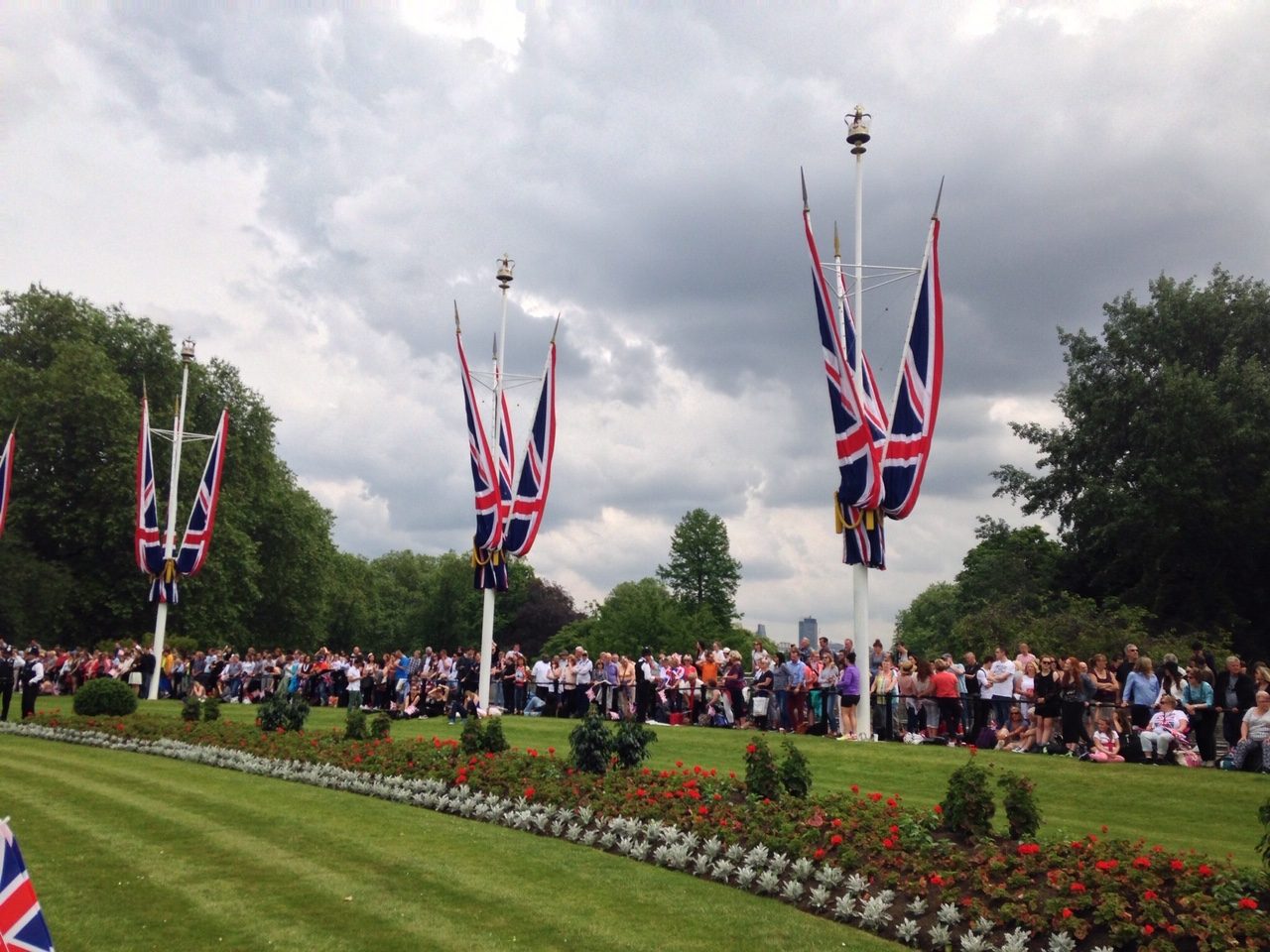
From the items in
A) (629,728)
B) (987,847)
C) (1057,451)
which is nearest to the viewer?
(987,847)

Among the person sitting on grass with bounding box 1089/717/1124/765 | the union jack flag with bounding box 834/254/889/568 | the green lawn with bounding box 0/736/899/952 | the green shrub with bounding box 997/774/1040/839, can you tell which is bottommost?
the green lawn with bounding box 0/736/899/952

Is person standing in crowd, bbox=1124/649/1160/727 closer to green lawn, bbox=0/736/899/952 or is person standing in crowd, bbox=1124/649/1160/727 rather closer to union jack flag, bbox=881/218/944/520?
union jack flag, bbox=881/218/944/520

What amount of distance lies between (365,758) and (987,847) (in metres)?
10.5

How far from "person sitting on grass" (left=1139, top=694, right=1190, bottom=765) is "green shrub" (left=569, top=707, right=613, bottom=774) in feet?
27.9

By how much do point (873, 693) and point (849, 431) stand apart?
5.33 meters

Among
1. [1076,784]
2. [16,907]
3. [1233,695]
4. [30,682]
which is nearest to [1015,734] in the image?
[1233,695]

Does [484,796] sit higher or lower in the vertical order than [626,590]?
lower

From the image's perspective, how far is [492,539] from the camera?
26.6 metres

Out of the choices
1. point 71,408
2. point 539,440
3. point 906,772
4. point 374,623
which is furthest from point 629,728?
point 374,623

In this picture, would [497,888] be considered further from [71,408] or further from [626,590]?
[626,590]

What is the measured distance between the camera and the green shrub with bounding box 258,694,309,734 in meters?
21.6

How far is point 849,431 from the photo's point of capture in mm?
21188

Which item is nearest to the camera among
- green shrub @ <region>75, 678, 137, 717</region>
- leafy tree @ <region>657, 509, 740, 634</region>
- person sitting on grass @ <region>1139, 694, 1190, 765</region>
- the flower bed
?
the flower bed

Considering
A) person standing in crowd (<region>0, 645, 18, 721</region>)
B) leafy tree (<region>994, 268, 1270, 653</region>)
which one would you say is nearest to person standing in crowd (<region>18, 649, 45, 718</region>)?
person standing in crowd (<region>0, 645, 18, 721</region>)
